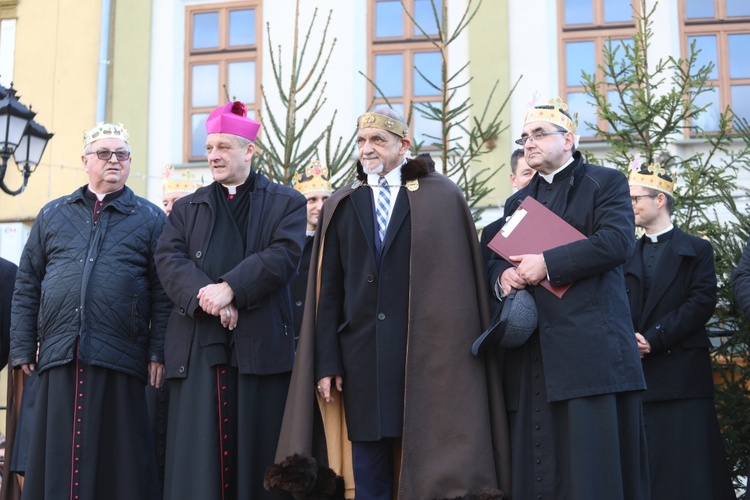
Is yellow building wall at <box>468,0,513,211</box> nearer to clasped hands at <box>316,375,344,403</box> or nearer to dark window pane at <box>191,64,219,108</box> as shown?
dark window pane at <box>191,64,219,108</box>

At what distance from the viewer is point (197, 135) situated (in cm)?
1590

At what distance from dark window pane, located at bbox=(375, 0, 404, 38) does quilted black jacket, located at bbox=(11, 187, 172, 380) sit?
9.37m

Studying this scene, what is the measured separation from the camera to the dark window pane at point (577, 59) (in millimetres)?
14508

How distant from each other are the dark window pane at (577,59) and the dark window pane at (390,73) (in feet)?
7.51

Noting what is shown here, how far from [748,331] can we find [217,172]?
12.6 feet

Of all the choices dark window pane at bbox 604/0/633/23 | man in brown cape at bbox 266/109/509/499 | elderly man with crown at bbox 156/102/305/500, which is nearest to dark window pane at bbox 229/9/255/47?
dark window pane at bbox 604/0/633/23

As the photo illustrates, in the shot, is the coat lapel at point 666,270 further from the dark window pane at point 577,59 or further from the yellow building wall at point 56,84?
the yellow building wall at point 56,84

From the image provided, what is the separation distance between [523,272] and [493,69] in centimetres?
966

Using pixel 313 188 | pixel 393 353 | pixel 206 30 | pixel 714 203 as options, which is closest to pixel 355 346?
pixel 393 353

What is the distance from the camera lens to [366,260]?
5465 millimetres

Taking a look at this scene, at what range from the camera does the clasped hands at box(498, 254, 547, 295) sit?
5223 millimetres

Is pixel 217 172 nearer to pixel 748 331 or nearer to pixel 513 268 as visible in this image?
pixel 513 268

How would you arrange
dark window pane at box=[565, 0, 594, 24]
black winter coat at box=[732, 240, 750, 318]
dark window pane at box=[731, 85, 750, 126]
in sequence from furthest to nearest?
dark window pane at box=[565, 0, 594, 24]
dark window pane at box=[731, 85, 750, 126]
black winter coat at box=[732, 240, 750, 318]

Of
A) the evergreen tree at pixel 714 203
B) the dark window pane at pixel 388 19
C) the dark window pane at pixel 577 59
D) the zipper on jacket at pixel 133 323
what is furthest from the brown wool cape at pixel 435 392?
the dark window pane at pixel 388 19
